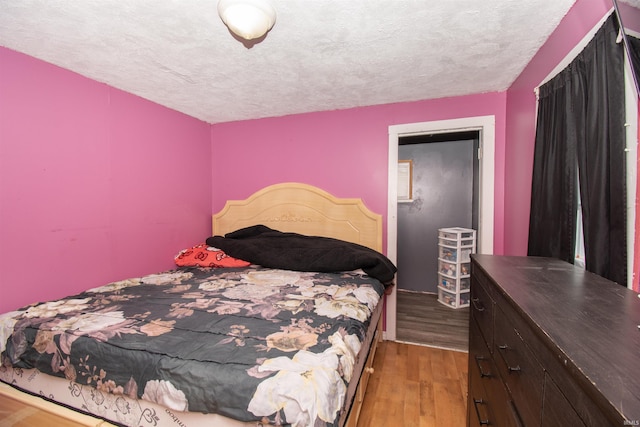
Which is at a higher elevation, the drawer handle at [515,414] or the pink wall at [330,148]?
the pink wall at [330,148]

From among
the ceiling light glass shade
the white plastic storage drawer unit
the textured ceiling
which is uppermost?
the textured ceiling

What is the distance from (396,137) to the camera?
2738 millimetres

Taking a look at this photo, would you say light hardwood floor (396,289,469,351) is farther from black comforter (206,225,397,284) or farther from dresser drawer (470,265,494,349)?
dresser drawer (470,265,494,349)

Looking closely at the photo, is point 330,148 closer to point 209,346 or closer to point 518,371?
point 209,346

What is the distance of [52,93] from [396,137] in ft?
9.05

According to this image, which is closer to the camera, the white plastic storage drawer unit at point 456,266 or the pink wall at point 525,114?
the pink wall at point 525,114

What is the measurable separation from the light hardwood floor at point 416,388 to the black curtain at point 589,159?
1162mm

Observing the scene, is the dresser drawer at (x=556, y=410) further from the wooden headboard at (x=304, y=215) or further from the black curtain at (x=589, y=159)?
the wooden headboard at (x=304, y=215)

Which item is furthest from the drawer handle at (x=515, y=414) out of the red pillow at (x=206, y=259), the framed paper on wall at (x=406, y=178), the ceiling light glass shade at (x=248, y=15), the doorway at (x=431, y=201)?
the framed paper on wall at (x=406, y=178)

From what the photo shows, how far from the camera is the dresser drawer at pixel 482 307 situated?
3.71ft

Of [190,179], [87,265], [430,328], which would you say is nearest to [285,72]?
[190,179]

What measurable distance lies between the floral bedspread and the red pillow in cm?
74

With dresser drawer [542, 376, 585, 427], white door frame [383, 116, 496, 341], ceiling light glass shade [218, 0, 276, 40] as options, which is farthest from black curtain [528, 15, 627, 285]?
ceiling light glass shade [218, 0, 276, 40]

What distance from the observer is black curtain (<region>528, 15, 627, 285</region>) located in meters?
1.01
